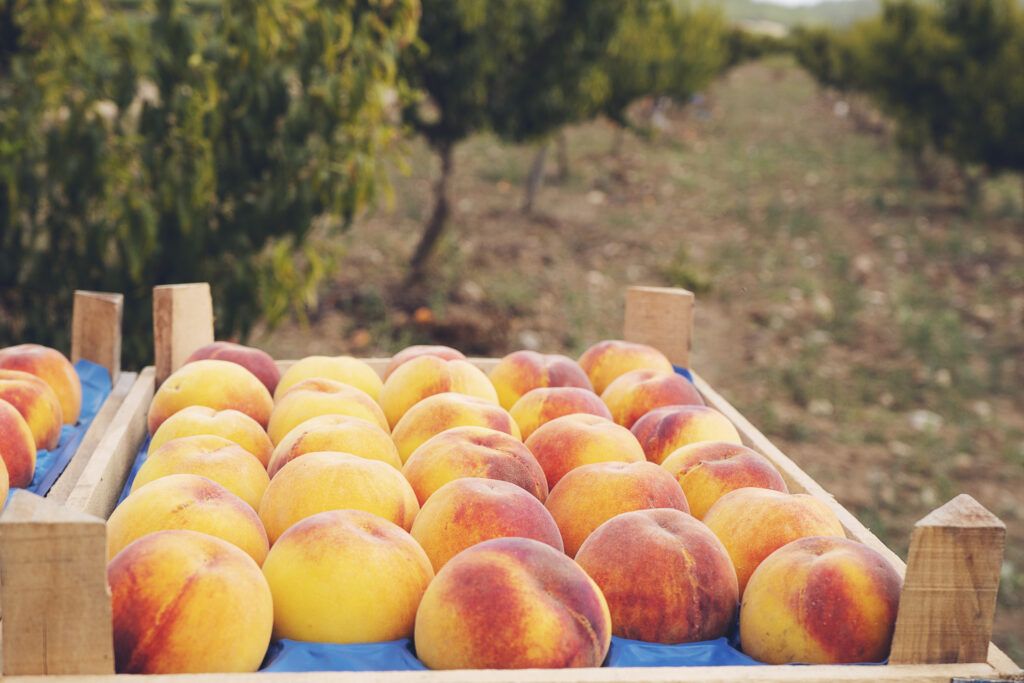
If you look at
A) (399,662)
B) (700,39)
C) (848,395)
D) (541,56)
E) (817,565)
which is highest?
(700,39)

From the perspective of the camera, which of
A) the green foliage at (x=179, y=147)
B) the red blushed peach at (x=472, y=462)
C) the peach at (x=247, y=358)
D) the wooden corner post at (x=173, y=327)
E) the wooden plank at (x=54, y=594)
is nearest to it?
the wooden plank at (x=54, y=594)

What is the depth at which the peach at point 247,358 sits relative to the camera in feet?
6.89

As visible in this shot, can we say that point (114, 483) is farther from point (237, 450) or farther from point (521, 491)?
point (521, 491)

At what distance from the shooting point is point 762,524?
1.40 m

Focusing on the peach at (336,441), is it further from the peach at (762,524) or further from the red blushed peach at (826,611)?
the red blushed peach at (826,611)

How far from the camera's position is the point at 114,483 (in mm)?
1679

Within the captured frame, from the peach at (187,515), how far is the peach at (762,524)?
2.39 ft

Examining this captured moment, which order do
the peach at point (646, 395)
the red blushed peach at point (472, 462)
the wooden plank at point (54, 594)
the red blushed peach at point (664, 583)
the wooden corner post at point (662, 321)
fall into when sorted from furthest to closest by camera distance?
the wooden corner post at point (662, 321) < the peach at point (646, 395) < the red blushed peach at point (472, 462) < the red blushed peach at point (664, 583) < the wooden plank at point (54, 594)

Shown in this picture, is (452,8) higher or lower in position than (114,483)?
higher

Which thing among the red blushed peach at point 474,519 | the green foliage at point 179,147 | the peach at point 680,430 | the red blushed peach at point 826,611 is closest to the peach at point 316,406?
the red blushed peach at point 474,519

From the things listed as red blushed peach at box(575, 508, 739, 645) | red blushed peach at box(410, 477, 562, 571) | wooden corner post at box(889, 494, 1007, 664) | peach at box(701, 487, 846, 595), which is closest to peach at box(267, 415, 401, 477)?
red blushed peach at box(410, 477, 562, 571)

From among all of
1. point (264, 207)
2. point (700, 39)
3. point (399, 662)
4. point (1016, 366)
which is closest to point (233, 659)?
point (399, 662)

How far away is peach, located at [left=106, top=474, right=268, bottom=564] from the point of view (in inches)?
50.8

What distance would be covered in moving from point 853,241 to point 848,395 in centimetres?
423
